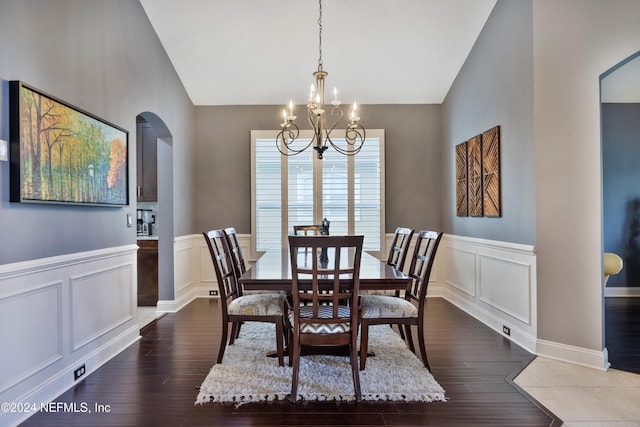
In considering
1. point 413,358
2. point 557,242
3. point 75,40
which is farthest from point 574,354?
point 75,40

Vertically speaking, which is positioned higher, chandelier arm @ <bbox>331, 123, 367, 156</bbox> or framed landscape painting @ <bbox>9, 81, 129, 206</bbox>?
chandelier arm @ <bbox>331, 123, 367, 156</bbox>

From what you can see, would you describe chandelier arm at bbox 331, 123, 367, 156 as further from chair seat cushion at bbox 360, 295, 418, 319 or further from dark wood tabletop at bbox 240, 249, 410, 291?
chair seat cushion at bbox 360, 295, 418, 319

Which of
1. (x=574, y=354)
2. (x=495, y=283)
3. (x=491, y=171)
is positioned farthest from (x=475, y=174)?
(x=574, y=354)

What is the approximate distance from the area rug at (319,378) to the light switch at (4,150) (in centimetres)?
174

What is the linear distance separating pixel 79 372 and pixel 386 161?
13.8ft

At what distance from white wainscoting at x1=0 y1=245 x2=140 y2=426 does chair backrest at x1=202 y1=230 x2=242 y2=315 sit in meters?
0.89

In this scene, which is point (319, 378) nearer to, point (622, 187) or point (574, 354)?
point (574, 354)

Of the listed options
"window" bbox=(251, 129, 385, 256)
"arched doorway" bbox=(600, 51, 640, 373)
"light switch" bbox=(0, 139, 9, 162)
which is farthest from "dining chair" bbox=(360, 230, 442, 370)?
"arched doorway" bbox=(600, 51, 640, 373)

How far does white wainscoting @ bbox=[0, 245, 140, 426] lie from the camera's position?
2.04m

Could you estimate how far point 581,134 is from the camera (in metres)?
2.86

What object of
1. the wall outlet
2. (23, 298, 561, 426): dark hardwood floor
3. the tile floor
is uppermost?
the wall outlet

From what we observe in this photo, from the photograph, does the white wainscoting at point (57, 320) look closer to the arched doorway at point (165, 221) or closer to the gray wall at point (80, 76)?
the gray wall at point (80, 76)

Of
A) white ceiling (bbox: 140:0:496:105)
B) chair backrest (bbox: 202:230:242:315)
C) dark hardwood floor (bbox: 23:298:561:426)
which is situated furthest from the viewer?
white ceiling (bbox: 140:0:496:105)

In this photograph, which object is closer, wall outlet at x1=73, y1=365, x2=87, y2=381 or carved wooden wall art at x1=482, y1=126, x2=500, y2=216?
wall outlet at x1=73, y1=365, x2=87, y2=381
